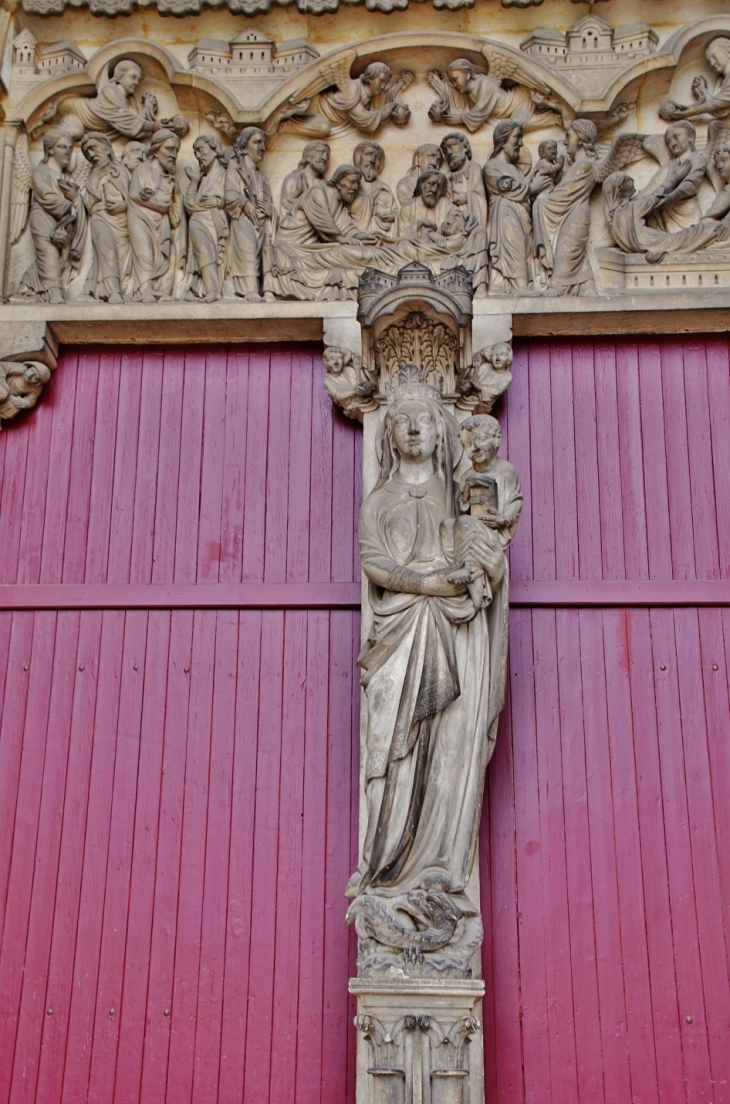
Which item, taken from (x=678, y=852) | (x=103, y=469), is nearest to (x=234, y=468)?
(x=103, y=469)

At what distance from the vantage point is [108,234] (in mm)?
6961

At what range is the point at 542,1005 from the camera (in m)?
5.84

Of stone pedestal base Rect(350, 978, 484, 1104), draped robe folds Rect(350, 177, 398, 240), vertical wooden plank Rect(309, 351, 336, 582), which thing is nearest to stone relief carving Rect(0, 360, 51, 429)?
vertical wooden plank Rect(309, 351, 336, 582)

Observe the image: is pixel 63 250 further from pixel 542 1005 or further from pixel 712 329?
pixel 542 1005

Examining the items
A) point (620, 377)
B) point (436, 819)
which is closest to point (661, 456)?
point (620, 377)

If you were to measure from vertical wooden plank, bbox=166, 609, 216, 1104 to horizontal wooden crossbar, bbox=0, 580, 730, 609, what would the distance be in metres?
0.14

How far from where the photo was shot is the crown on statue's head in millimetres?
→ 6242

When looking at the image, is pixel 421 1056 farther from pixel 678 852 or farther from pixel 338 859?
pixel 678 852

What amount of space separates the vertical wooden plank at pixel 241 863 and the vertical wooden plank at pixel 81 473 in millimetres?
875

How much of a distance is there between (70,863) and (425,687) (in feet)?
6.14

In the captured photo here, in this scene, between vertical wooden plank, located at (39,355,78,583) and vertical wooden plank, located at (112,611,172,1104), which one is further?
vertical wooden plank, located at (39,355,78,583)

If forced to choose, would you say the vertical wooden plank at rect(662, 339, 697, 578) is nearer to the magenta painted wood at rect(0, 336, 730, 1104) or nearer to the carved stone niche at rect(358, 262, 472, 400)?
the magenta painted wood at rect(0, 336, 730, 1104)

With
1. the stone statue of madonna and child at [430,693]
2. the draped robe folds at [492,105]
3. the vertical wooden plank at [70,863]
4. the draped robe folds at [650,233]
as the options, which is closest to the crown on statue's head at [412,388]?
the stone statue of madonna and child at [430,693]

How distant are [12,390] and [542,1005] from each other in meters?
3.84
